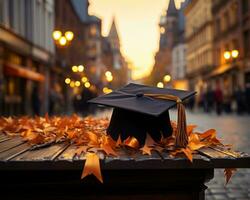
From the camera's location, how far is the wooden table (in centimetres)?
220

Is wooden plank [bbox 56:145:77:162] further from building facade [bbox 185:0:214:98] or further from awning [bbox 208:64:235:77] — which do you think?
building facade [bbox 185:0:214:98]

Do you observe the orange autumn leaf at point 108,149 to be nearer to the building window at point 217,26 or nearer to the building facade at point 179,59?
the building window at point 217,26

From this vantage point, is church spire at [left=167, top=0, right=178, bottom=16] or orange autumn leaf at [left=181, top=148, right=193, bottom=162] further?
church spire at [left=167, top=0, right=178, bottom=16]

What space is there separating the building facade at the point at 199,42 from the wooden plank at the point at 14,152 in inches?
1727

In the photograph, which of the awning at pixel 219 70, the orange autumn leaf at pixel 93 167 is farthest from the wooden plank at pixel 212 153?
the awning at pixel 219 70

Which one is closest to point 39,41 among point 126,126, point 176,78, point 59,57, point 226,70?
point 59,57

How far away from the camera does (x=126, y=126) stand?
8.86ft

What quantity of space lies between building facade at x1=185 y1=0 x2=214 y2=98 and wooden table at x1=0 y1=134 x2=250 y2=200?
144ft

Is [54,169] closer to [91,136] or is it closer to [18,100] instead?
[91,136]

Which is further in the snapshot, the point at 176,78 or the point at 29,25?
the point at 176,78

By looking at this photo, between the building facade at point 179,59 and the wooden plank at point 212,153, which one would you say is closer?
the wooden plank at point 212,153

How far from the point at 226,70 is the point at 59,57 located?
1625cm

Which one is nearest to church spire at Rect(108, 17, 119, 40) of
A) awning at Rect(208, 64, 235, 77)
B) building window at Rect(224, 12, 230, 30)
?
awning at Rect(208, 64, 235, 77)

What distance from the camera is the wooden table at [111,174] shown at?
86.5 inches
